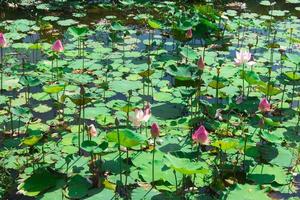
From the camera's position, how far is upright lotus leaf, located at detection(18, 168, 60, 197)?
3479 millimetres

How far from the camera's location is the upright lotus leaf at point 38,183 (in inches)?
137

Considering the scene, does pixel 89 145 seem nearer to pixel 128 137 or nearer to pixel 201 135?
pixel 128 137

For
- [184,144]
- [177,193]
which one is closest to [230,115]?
[184,144]

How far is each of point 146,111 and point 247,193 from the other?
0.96 m

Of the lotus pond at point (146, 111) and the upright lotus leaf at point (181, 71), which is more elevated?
the upright lotus leaf at point (181, 71)

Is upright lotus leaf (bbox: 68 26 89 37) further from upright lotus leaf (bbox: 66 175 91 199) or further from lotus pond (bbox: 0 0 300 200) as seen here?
upright lotus leaf (bbox: 66 175 91 199)

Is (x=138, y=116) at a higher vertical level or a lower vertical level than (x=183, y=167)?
higher

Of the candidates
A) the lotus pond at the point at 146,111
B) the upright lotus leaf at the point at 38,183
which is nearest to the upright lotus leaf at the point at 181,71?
the lotus pond at the point at 146,111

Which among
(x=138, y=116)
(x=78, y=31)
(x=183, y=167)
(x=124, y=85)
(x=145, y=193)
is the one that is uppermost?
(x=78, y=31)

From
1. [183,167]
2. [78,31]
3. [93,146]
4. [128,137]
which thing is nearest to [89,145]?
[93,146]

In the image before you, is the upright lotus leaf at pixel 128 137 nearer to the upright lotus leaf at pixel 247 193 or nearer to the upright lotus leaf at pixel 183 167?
the upright lotus leaf at pixel 183 167

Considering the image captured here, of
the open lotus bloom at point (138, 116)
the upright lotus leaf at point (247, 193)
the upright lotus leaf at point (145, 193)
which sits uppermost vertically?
the open lotus bloom at point (138, 116)

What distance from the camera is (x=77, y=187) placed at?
3.51 metres

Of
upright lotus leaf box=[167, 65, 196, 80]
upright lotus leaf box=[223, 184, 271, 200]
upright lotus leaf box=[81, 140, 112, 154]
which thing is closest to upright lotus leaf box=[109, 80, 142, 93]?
upright lotus leaf box=[167, 65, 196, 80]
